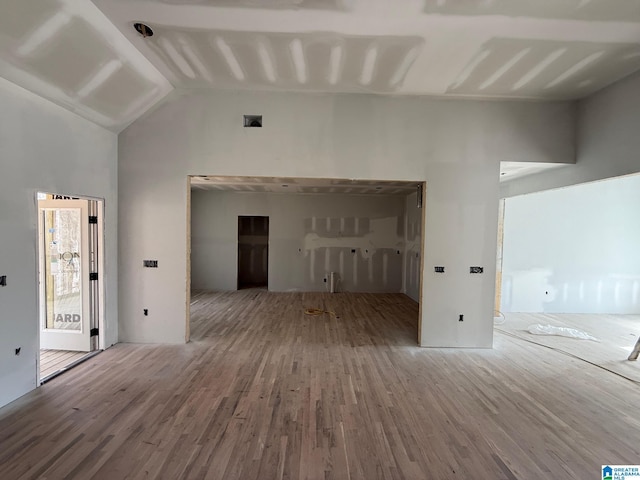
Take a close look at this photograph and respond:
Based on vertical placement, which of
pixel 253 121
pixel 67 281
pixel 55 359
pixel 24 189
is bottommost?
pixel 55 359

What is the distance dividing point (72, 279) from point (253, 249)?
20.7 ft

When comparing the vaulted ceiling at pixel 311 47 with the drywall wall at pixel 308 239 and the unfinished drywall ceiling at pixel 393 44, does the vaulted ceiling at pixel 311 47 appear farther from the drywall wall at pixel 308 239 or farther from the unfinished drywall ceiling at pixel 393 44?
the drywall wall at pixel 308 239

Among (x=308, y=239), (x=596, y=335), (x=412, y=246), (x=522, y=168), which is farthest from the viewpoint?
(x=308, y=239)

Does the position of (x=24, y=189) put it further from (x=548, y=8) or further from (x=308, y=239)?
(x=308, y=239)

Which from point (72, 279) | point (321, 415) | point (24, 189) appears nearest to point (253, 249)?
point (72, 279)

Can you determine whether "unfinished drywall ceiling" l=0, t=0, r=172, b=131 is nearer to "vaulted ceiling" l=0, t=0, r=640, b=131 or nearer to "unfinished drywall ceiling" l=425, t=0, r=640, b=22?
"vaulted ceiling" l=0, t=0, r=640, b=131

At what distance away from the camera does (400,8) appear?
8.12ft

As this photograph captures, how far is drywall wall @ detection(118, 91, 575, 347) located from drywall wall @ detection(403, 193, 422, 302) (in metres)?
2.87

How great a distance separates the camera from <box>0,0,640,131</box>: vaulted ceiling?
244cm

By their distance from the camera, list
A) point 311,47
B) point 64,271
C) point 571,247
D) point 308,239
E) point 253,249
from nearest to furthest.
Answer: point 311,47 → point 64,271 → point 571,247 → point 308,239 → point 253,249

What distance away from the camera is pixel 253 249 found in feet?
33.5

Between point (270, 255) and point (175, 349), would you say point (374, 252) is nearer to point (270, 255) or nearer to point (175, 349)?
point (270, 255)

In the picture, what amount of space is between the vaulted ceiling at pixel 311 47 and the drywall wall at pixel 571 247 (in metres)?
3.12

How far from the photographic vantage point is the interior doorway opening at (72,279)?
3904mm
